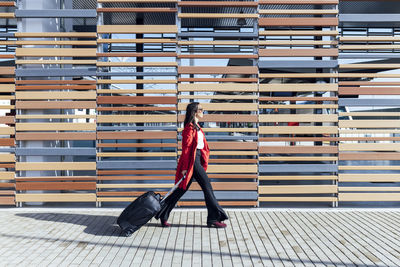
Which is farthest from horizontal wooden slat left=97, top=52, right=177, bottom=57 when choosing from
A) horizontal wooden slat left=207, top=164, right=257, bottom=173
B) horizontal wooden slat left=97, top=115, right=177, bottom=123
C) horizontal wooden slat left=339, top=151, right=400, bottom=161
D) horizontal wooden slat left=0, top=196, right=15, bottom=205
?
horizontal wooden slat left=339, top=151, right=400, bottom=161

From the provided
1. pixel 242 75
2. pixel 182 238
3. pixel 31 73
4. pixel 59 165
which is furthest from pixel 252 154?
pixel 31 73

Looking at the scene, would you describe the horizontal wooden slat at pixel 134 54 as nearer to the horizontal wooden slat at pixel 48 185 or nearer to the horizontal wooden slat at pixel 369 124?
the horizontal wooden slat at pixel 48 185

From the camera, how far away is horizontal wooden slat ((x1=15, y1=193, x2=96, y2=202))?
7086 millimetres

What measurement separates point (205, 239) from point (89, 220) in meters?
2.07

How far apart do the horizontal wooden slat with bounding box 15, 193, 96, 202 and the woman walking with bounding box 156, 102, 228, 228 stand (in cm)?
183

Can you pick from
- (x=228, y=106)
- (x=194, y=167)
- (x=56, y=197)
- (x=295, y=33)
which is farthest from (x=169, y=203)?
(x=295, y=33)

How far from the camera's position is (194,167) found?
5.82 m

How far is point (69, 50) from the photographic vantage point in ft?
23.0

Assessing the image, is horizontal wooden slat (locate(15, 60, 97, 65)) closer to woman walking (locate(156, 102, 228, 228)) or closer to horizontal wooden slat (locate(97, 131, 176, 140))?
horizontal wooden slat (locate(97, 131, 176, 140))

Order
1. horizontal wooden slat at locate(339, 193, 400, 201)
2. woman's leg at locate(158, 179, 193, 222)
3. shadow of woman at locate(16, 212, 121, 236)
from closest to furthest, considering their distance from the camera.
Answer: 1. shadow of woman at locate(16, 212, 121, 236)
2. woman's leg at locate(158, 179, 193, 222)
3. horizontal wooden slat at locate(339, 193, 400, 201)

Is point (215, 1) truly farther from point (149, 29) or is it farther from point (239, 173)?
point (239, 173)

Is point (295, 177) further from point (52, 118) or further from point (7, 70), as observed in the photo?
point (7, 70)

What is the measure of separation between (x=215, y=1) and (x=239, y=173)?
10.2 ft

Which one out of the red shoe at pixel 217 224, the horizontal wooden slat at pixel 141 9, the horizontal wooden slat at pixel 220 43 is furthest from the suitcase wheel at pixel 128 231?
the horizontal wooden slat at pixel 141 9
